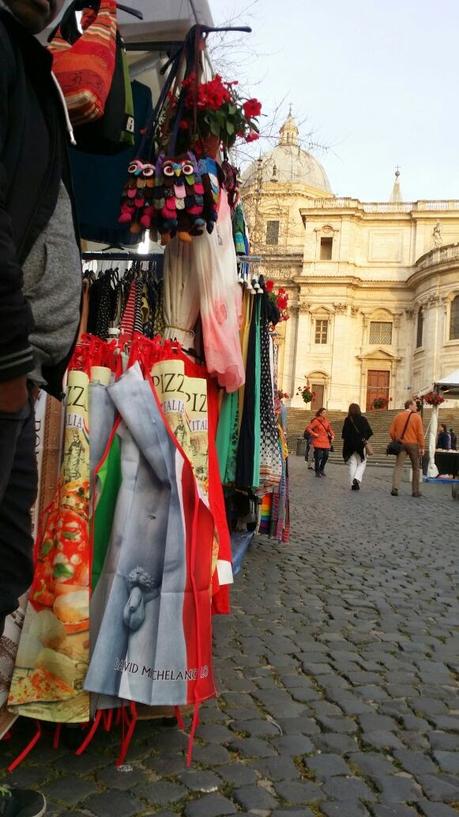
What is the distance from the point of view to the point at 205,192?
3.12 m

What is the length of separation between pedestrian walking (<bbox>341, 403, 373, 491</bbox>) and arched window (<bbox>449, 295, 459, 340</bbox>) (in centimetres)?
3150

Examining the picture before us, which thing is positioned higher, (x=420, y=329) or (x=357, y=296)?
(x=357, y=296)

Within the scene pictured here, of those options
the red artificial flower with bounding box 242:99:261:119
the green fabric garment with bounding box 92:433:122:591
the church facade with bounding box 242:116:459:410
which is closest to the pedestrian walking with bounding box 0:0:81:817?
the green fabric garment with bounding box 92:433:122:591

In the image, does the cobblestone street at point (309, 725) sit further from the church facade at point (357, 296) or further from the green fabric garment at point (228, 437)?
the church facade at point (357, 296)

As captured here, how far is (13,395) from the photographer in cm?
145

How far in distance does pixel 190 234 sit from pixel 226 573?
161cm

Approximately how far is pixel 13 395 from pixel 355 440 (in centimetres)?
1197

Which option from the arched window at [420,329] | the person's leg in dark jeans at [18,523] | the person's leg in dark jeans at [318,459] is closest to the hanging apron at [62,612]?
the person's leg in dark jeans at [18,523]

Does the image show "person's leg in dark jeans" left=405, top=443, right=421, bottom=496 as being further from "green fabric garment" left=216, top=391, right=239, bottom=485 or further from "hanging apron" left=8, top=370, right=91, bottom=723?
"hanging apron" left=8, top=370, right=91, bottom=723

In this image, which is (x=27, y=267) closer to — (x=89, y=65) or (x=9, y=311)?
(x=9, y=311)

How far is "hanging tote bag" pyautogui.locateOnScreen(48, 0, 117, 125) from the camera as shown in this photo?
7.13 feet

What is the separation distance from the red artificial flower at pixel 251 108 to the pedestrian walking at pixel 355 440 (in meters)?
9.66

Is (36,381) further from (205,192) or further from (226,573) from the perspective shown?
(205,192)

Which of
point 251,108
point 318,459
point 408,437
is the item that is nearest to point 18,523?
point 251,108
